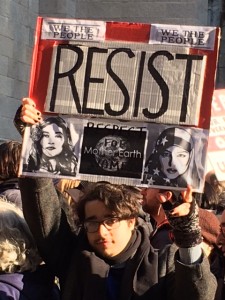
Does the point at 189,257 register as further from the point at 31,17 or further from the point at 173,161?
the point at 31,17

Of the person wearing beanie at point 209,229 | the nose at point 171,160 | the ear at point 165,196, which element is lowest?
the person wearing beanie at point 209,229

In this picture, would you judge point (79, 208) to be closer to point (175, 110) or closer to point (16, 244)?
point (16, 244)

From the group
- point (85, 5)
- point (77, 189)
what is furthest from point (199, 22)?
point (77, 189)

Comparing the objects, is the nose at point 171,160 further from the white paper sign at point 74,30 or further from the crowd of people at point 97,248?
the white paper sign at point 74,30

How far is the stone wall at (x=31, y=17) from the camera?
748 centimetres

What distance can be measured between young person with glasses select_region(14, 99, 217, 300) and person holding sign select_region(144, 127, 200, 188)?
0.26 ft

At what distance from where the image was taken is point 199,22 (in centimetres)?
826

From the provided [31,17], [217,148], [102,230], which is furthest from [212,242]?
[31,17]

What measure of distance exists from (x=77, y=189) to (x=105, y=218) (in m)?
1.53

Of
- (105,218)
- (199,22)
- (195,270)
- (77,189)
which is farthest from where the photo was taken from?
(199,22)

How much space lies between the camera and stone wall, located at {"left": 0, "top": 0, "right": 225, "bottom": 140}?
7480 millimetres

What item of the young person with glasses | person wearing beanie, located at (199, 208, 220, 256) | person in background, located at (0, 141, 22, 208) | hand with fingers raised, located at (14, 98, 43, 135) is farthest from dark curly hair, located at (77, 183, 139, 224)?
person in background, located at (0, 141, 22, 208)

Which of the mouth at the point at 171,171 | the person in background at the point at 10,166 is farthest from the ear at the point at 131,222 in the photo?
the person in background at the point at 10,166

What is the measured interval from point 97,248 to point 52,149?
396mm
